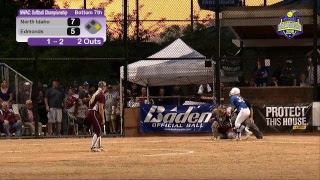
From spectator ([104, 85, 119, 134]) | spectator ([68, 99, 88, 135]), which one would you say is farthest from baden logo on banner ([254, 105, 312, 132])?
spectator ([68, 99, 88, 135])

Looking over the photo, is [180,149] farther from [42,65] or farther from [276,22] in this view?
[42,65]

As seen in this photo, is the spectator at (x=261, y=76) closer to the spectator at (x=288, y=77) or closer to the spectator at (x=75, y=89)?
the spectator at (x=288, y=77)

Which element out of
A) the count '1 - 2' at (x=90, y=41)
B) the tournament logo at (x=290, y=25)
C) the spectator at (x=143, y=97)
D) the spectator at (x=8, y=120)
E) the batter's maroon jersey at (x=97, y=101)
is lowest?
the spectator at (x=8, y=120)

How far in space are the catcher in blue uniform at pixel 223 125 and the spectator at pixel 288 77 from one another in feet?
19.3

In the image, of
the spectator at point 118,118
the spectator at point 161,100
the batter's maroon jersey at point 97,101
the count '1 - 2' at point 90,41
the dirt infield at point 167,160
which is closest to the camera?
the dirt infield at point 167,160

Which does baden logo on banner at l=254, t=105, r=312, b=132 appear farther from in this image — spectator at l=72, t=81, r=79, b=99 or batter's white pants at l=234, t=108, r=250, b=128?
spectator at l=72, t=81, r=79, b=99

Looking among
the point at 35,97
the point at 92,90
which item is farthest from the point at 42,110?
the point at 92,90

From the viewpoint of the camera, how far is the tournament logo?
3652cm

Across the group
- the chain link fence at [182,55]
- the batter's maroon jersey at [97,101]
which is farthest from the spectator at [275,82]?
the batter's maroon jersey at [97,101]

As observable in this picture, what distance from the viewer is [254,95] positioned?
1339 inches

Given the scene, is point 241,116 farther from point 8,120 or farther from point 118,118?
point 8,120

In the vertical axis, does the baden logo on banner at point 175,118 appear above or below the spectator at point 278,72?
below

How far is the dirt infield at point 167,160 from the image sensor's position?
1786cm

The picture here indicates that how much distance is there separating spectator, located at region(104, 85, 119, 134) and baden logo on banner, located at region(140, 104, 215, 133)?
1176mm
